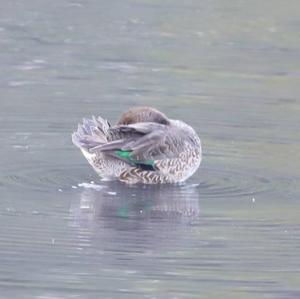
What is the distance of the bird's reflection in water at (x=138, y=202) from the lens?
39.6 ft

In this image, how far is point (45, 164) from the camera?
534 inches

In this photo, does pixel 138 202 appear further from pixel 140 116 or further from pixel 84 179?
pixel 140 116

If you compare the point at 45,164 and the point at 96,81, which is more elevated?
the point at 45,164

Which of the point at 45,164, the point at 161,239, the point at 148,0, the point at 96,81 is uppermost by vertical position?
the point at 161,239

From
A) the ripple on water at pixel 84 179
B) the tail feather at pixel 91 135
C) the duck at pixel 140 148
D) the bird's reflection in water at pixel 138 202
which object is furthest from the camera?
the tail feather at pixel 91 135

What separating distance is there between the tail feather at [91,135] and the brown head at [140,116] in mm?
159

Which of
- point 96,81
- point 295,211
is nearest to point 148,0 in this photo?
point 96,81

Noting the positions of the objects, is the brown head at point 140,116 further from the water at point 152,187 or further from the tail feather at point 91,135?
the water at point 152,187

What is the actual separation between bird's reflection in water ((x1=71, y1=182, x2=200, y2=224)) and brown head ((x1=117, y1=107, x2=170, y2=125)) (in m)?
0.52

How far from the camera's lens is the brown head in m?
13.4

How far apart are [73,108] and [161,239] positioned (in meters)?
4.95

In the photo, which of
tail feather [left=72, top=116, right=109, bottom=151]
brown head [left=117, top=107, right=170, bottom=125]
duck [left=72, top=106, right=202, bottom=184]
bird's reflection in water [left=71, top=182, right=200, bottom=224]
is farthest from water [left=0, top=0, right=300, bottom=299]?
brown head [left=117, top=107, right=170, bottom=125]

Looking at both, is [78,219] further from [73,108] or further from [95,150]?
[73,108]

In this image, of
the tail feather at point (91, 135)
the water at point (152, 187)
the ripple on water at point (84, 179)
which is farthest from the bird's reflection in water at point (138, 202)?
the tail feather at point (91, 135)
